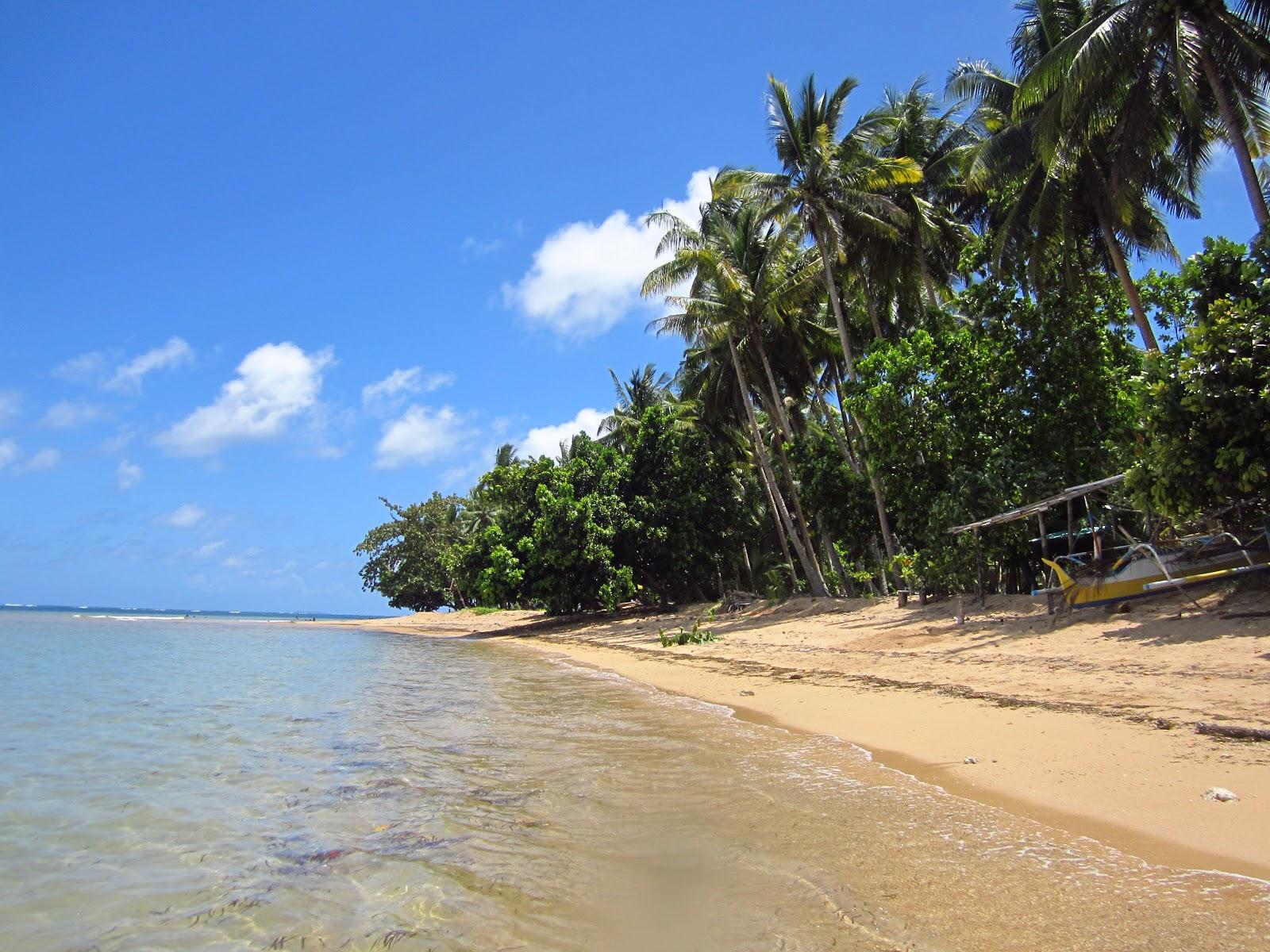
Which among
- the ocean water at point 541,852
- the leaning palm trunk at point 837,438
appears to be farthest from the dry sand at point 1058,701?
the leaning palm trunk at point 837,438

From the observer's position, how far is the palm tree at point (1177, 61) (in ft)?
39.4

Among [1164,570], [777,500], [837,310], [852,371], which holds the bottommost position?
[1164,570]

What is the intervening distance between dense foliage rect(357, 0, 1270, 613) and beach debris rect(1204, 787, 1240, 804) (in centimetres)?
623

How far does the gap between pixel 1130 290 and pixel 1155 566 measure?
694cm

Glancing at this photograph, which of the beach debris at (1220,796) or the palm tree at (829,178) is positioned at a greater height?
the palm tree at (829,178)

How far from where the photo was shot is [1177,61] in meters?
12.3

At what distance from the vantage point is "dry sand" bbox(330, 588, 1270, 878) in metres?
4.63

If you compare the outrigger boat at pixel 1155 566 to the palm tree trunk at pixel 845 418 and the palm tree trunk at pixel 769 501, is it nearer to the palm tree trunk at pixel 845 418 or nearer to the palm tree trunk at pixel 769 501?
the palm tree trunk at pixel 845 418

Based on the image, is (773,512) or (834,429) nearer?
(834,429)

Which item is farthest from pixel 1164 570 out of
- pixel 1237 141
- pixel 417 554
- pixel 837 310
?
pixel 417 554

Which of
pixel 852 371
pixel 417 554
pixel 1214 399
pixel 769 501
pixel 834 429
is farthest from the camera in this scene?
pixel 417 554

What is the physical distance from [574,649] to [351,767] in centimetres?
1530

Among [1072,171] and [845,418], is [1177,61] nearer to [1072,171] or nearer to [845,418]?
[1072,171]

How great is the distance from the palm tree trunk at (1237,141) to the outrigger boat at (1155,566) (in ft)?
15.5
